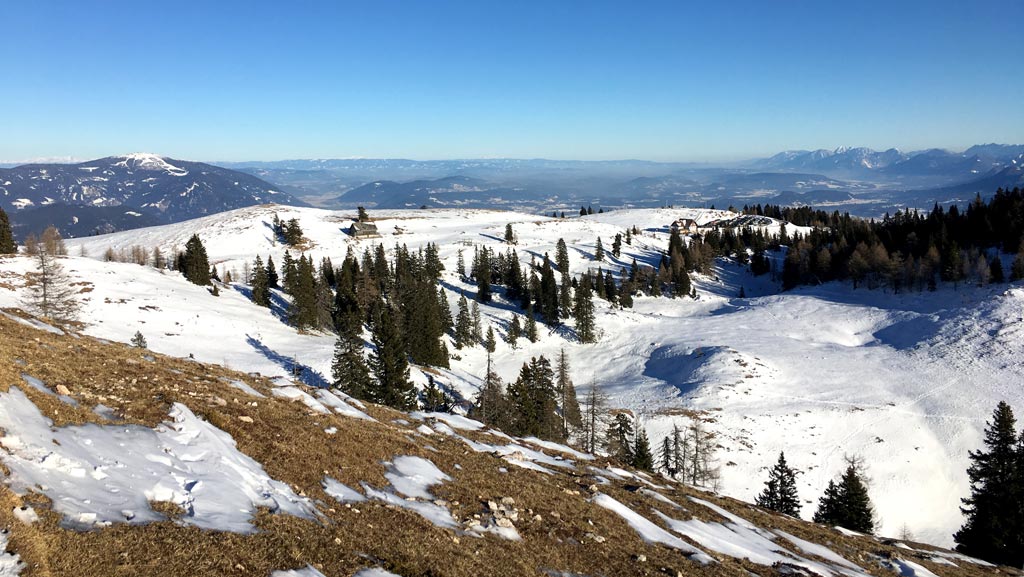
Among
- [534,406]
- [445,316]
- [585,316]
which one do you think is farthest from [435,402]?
[585,316]

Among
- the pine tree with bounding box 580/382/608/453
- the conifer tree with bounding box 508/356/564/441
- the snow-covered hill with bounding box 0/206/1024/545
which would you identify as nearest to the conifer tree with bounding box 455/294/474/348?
the snow-covered hill with bounding box 0/206/1024/545

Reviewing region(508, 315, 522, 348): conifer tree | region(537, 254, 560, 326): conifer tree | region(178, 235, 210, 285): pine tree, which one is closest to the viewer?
region(178, 235, 210, 285): pine tree

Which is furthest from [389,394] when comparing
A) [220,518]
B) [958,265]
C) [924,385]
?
[958,265]

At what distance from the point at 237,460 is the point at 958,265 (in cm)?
12062

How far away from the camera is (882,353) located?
7312 cm

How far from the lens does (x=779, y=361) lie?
7175 centimetres

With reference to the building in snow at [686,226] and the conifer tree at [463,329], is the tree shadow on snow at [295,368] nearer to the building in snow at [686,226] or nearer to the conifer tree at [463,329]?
the conifer tree at [463,329]

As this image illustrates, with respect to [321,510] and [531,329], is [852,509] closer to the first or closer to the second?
[321,510]

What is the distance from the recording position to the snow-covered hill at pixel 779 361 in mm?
49125

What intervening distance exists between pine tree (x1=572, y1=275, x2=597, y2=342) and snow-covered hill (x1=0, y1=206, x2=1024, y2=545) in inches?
76.9

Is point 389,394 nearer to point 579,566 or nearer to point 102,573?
point 579,566

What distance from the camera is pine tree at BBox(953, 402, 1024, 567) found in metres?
28.2

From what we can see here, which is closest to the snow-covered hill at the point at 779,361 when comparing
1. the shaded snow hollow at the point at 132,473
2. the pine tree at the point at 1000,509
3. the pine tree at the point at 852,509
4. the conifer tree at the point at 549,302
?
the conifer tree at the point at 549,302

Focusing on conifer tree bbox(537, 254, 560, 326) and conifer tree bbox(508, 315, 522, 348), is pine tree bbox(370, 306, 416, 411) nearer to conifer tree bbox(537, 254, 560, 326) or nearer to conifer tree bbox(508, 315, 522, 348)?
conifer tree bbox(508, 315, 522, 348)
